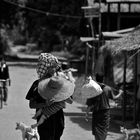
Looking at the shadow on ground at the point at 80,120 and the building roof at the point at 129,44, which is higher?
the building roof at the point at 129,44

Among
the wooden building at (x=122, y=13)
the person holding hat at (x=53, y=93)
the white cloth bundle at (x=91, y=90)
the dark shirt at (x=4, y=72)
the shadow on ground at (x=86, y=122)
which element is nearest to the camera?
the person holding hat at (x=53, y=93)

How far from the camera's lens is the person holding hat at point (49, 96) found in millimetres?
6766

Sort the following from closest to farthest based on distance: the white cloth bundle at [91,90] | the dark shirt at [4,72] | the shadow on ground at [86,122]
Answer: the white cloth bundle at [91,90] → the shadow on ground at [86,122] → the dark shirt at [4,72]

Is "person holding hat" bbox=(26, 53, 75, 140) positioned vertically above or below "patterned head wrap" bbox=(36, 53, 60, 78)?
below

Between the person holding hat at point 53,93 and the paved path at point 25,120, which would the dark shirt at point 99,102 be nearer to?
the paved path at point 25,120

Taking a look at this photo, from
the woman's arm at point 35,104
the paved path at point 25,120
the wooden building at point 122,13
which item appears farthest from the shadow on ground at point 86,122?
the wooden building at point 122,13

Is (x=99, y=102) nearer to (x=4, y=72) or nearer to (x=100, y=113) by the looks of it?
(x=100, y=113)

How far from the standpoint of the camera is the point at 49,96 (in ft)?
22.1

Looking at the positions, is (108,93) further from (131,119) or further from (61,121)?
(131,119)

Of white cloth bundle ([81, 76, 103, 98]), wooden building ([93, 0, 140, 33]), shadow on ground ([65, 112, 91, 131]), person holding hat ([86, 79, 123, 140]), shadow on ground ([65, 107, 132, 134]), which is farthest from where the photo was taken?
wooden building ([93, 0, 140, 33])

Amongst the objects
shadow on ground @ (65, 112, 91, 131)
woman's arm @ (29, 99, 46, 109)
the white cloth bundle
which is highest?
woman's arm @ (29, 99, 46, 109)

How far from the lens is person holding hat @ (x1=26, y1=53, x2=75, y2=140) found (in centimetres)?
677

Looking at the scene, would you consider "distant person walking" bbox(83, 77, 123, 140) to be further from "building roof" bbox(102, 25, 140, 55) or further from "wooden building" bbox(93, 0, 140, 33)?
"wooden building" bbox(93, 0, 140, 33)

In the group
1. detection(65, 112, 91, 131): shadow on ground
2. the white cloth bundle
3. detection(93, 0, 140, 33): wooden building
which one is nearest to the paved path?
detection(65, 112, 91, 131): shadow on ground
